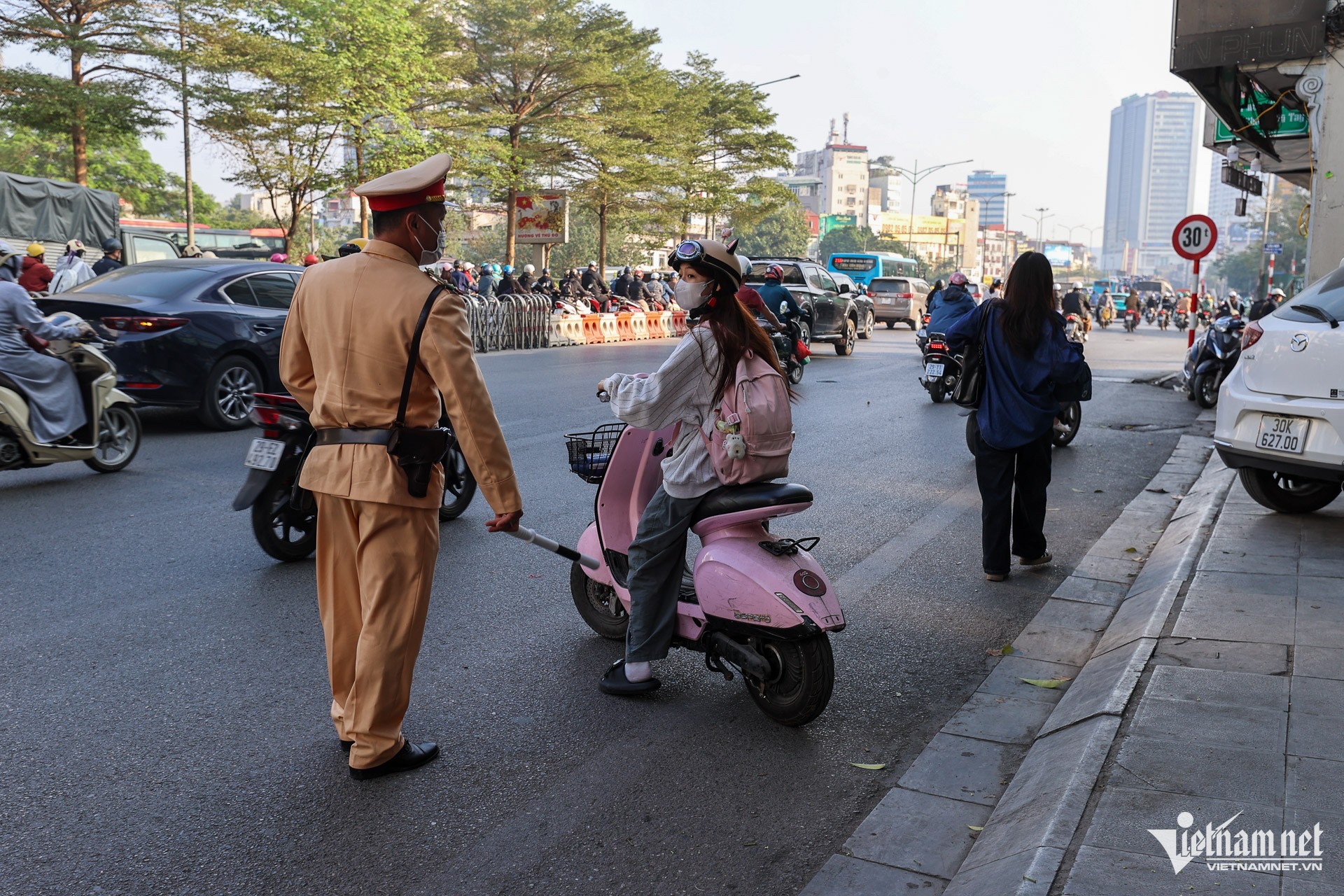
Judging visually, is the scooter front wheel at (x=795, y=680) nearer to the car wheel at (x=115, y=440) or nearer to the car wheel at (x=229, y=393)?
the car wheel at (x=115, y=440)

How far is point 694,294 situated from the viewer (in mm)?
3836

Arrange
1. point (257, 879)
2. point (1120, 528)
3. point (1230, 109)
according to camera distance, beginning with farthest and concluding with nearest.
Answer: point (1230, 109), point (1120, 528), point (257, 879)

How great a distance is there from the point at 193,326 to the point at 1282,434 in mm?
8467

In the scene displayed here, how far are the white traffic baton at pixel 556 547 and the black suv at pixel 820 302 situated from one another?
16545mm

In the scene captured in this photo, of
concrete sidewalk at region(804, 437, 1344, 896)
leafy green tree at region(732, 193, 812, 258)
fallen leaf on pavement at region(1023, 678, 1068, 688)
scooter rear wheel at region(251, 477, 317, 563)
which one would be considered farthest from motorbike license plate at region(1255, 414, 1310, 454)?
leafy green tree at region(732, 193, 812, 258)

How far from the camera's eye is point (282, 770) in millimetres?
3564

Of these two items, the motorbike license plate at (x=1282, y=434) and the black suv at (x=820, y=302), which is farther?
the black suv at (x=820, y=302)

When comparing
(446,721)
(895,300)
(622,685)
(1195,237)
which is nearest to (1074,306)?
(1195,237)

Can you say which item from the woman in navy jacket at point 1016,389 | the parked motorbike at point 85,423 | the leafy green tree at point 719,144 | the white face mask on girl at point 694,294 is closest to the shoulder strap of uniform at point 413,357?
the white face mask on girl at point 694,294

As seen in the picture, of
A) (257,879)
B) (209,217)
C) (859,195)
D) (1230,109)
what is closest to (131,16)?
(1230,109)

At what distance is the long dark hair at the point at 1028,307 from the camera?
19.0ft

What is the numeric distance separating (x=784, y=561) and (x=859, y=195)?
184m

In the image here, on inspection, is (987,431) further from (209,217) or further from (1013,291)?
(209,217)

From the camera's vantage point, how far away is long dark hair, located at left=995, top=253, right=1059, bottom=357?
580 cm
